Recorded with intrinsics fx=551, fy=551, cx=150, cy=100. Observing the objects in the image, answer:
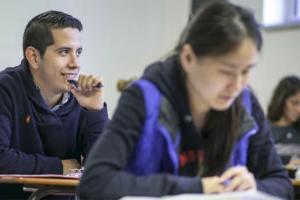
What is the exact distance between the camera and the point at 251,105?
1.29 meters

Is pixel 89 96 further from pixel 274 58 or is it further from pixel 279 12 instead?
pixel 279 12

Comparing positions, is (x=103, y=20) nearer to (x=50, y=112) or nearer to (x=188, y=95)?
(x=50, y=112)

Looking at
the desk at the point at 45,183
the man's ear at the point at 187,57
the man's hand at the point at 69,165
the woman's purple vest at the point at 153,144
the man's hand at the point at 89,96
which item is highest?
the man's ear at the point at 187,57

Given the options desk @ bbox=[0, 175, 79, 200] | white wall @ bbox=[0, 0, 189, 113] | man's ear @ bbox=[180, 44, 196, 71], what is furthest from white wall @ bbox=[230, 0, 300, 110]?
man's ear @ bbox=[180, 44, 196, 71]

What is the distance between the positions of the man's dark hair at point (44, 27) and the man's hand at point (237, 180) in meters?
1.43

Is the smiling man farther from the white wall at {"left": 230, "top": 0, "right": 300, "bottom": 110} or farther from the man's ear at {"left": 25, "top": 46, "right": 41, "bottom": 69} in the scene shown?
the white wall at {"left": 230, "top": 0, "right": 300, "bottom": 110}

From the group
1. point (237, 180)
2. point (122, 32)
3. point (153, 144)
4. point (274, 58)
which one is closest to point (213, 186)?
point (237, 180)

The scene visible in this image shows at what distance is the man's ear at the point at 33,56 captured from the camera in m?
2.31

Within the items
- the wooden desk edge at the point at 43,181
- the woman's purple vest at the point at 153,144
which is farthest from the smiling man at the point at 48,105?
the woman's purple vest at the point at 153,144

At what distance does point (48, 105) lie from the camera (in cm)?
226

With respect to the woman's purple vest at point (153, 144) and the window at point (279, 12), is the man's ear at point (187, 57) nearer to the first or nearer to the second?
the woman's purple vest at point (153, 144)

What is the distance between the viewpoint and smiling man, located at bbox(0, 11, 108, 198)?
205 centimetres

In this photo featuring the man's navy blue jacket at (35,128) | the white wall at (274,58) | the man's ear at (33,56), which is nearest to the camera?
the man's navy blue jacket at (35,128)

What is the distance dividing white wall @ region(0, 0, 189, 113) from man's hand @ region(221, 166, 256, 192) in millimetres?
2467
